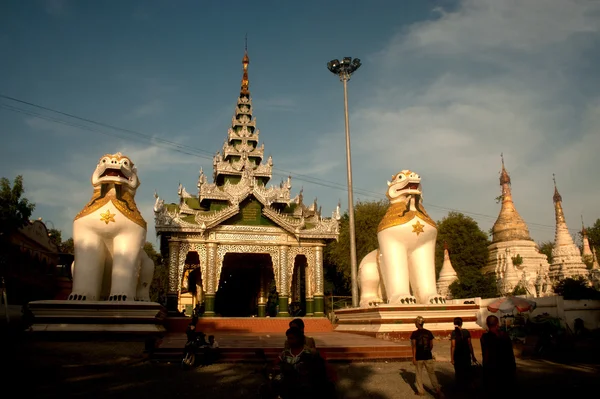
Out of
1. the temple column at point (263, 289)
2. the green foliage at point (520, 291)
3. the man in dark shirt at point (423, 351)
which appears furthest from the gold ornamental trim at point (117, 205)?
the green foliage at point (520, 291)

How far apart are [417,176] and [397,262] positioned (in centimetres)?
258

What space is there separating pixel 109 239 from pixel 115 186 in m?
1.44

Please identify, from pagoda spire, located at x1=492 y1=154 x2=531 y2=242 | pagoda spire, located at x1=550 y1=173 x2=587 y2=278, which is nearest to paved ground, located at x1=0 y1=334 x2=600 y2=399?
pagoda spire, located at x1=550 y1=173 x2=587 y2=278

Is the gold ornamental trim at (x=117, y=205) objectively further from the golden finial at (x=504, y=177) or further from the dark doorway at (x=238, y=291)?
the golden finial at (x=504, y=177)

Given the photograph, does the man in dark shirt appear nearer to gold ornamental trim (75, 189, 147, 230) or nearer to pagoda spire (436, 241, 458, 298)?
gold ornamental trim (75, 189, 147, 230)

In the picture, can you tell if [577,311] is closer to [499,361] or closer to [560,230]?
[499,361]

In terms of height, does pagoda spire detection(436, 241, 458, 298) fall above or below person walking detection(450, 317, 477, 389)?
above

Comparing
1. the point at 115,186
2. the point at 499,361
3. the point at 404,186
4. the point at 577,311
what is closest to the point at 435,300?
the point at 404,186

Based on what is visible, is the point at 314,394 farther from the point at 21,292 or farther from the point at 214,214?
the point at 21,292

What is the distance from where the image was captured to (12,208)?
15.2m

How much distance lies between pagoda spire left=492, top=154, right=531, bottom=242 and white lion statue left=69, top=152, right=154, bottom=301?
109 feet

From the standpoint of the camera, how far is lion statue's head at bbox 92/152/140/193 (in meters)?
13.2

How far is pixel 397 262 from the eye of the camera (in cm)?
1302

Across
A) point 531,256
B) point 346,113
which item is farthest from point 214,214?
point 531,256
